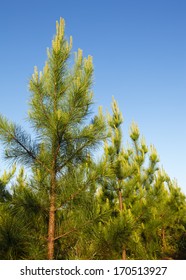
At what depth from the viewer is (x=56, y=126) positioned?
452cm

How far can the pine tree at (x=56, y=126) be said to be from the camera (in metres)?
4.66

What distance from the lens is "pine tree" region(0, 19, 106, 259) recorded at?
15.3ft

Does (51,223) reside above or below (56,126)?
below

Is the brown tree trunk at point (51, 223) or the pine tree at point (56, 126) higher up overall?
the pine tree at point (56, 126)

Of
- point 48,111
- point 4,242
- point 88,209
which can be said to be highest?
point 48,111

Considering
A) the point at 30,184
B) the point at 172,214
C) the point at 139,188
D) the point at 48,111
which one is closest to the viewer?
the point at 30,184

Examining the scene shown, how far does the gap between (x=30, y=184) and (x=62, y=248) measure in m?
1.37

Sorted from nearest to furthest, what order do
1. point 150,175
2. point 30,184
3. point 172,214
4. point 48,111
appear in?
point 30,184 → point 48,111 → point 150,175 → point 172,214

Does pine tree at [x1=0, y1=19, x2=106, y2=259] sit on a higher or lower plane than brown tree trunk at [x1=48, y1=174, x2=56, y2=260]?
higher
